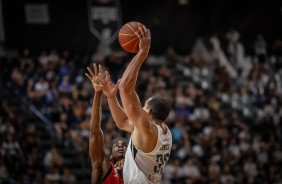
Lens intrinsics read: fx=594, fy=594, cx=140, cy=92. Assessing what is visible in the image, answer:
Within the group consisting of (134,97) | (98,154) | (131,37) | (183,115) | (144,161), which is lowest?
(183,115)

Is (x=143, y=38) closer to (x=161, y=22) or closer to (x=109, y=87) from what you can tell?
(x=109, y=87)

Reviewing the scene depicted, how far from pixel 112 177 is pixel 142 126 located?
25.7 inches

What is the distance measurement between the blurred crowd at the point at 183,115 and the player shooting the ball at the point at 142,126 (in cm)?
757

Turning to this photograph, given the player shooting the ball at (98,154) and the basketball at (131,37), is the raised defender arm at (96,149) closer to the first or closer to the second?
the player shooting the ball at (98,154)

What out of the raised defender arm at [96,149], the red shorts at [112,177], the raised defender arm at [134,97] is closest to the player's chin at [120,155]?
the red shorts at [112,177]

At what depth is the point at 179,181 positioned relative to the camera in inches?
587

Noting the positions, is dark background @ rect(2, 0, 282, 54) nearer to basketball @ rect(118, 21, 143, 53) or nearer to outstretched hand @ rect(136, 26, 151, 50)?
basketball @ rect(118, 21, 143, 53)

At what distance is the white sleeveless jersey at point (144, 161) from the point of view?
5809 mm

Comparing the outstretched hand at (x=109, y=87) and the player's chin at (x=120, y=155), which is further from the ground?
the outstretched hand at (x=109, y=87)

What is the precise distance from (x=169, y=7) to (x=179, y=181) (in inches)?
466

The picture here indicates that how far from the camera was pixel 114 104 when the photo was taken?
6.25 meters

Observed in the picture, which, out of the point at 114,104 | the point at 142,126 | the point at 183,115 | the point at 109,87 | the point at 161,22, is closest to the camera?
the point at 142,126

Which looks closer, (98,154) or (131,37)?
(98,154)

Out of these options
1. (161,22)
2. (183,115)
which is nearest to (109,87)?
(183,115)
